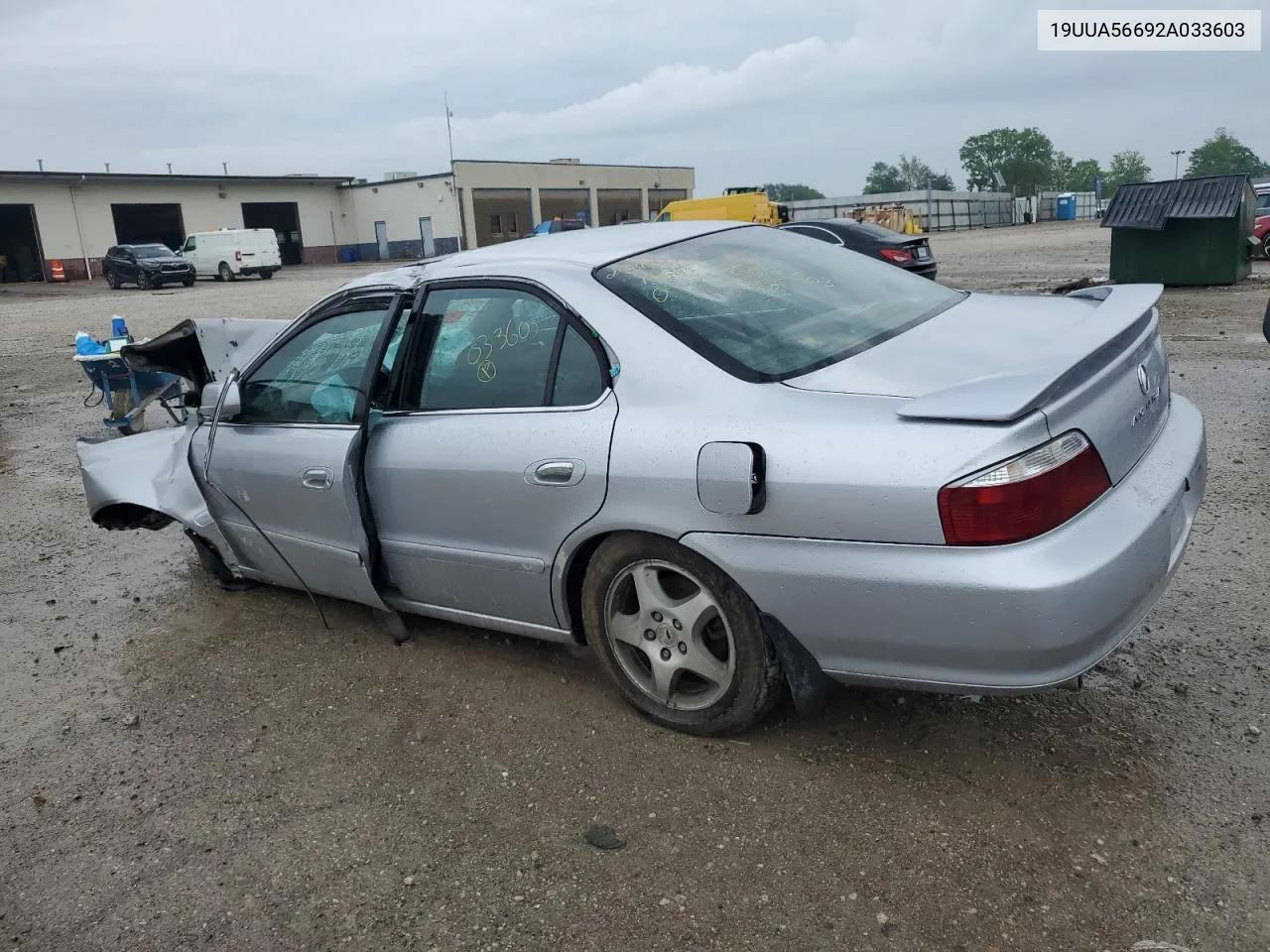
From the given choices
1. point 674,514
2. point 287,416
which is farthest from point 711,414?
point 287,416

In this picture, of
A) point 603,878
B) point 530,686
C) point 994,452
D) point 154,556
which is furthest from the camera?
point 154,556

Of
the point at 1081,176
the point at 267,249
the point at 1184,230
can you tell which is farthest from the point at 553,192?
the point at 1081,176

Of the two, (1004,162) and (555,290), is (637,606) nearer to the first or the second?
(555,290)

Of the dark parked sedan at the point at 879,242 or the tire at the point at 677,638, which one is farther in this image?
the dark parked sedan at the point at 879,242

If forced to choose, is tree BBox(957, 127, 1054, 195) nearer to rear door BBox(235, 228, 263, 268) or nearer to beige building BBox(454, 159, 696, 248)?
beige building BBox(454, 159, 696, 248)

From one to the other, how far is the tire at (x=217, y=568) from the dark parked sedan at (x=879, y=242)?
11.1 metres

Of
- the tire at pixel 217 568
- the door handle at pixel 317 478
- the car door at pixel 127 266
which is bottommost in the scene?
the tire at pixel 217 568

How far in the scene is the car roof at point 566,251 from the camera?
345 centimetres

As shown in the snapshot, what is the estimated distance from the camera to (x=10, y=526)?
20.4 feet

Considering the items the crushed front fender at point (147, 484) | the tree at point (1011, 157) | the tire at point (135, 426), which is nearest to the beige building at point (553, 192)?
the tire at point (135, 426)

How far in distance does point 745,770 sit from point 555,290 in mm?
1610

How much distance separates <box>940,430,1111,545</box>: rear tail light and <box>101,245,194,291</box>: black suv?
37.5m

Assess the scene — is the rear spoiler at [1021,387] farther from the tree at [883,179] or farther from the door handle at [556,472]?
the tree at [883,179]


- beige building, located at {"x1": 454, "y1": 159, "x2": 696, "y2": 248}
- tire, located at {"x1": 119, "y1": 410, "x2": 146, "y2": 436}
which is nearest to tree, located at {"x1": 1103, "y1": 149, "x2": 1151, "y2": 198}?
beige building, located at {"x1": 454, "y1": 159, "x2": 696, "y2": 248}
